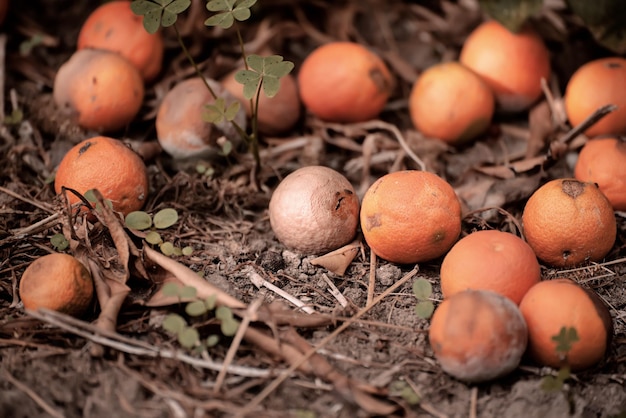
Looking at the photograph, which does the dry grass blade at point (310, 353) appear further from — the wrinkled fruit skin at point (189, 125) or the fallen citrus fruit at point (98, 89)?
the fallen citrus fruit at point (98, 89)

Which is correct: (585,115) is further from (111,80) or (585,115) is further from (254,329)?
(111,80)

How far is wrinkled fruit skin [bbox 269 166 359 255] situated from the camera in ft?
6.63

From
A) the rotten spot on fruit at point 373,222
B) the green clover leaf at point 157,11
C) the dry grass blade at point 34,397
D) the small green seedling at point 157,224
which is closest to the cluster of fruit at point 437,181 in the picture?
the rotten spot on fruit at point 373,222

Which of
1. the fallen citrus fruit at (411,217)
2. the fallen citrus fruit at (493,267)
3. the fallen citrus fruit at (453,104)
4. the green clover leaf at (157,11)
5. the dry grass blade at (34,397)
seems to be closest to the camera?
the dry grass blade at (34,397)

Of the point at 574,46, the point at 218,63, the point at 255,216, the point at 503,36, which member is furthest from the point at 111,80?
the point at 574,46

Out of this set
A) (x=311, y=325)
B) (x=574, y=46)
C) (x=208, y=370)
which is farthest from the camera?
(x=574, y=46)

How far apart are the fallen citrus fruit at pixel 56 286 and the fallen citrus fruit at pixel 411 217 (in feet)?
3.02

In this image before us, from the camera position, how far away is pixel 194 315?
1.76 meters

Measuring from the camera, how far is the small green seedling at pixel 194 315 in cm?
167

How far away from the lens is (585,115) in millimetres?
2510

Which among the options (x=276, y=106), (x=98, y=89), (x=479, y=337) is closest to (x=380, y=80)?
(x=276, y=106)

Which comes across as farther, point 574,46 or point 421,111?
point 574,46

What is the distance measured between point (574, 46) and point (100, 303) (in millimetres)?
2427

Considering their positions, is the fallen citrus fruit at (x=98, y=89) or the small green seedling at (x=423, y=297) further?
the fallen citrus fruit at (x=98, y=89)
